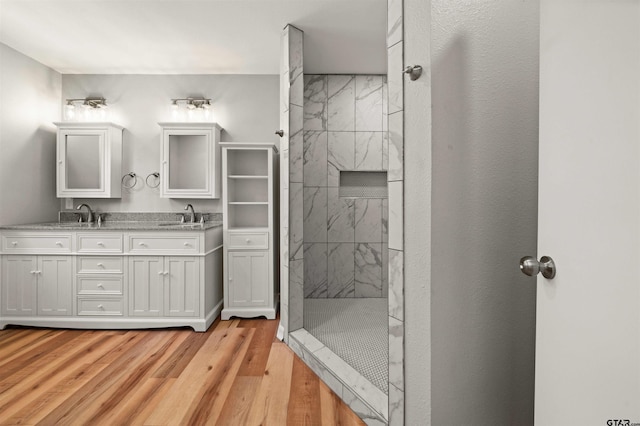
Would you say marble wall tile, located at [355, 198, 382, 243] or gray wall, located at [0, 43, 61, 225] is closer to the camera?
gray wall, located at [0, 43, 61, 225]

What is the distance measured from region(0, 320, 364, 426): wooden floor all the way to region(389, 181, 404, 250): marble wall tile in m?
1.02

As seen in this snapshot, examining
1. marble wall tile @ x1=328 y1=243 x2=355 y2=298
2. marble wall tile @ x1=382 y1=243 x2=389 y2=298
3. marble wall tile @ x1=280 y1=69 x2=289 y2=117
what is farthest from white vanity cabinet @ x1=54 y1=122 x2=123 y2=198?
marble wall tile @ x1=382 y1=243 x2=389 y2=298

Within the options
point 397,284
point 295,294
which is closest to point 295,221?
point 295,294

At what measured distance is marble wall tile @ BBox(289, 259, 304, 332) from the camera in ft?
8.21

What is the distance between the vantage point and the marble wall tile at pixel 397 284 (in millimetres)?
1274

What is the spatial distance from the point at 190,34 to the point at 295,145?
4.53ft

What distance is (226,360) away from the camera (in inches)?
88.7

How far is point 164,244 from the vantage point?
9.18 feet

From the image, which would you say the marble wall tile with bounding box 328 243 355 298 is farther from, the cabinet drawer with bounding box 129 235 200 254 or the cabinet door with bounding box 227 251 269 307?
the cabinet drawer with bounding box 129 235 200 254

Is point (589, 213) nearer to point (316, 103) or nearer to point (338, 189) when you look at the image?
point (338, 189)

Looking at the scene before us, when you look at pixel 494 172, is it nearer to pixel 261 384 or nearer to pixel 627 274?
pixel 627 274

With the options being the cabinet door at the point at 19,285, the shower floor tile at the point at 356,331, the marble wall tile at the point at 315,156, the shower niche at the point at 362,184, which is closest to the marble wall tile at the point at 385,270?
the shower floor tile at the point at 356,331

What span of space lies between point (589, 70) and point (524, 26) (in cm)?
63

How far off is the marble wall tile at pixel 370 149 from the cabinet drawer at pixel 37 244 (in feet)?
9.59
